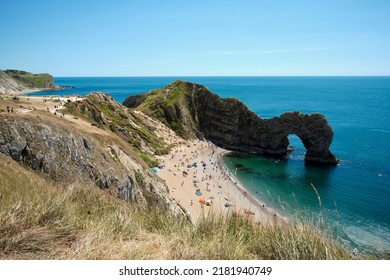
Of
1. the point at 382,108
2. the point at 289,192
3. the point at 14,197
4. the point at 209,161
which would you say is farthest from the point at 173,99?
the point at 382,108

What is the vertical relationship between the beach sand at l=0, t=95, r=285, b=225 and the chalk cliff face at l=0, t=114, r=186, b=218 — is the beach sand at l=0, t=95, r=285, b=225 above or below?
below

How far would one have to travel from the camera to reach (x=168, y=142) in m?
76.9

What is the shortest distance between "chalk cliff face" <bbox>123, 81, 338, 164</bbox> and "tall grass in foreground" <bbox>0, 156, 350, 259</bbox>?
69729 millimetres

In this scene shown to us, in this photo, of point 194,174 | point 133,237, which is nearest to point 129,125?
point 194,174

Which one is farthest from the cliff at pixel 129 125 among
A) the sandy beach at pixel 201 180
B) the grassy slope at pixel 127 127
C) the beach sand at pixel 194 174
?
the sandy beach at pixel 201 180

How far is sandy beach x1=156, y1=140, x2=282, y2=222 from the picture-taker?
141ft

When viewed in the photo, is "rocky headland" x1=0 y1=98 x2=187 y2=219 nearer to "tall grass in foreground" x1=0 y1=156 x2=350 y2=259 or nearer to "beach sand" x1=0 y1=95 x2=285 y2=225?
"tall grass in foreground" x1=0 y1=156 x2=350 y2=259

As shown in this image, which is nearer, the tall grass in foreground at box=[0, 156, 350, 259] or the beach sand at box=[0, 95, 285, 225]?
the tall grass in foreground at box=[0, 156, 350, 259]

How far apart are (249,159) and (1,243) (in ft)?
225

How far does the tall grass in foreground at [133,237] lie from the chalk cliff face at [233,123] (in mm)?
69729

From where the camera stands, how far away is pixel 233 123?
84.0 meters

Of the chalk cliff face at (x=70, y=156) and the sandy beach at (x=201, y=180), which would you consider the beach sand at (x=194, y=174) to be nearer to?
the sandy beach at (x=201, y=180)

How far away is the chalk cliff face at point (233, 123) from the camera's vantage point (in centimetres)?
7150

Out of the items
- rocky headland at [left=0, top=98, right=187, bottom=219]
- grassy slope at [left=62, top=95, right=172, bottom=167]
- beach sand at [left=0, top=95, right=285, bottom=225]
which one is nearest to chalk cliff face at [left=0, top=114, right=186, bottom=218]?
rocky headland at [left=0, top=98, right=187, bottom=219]
